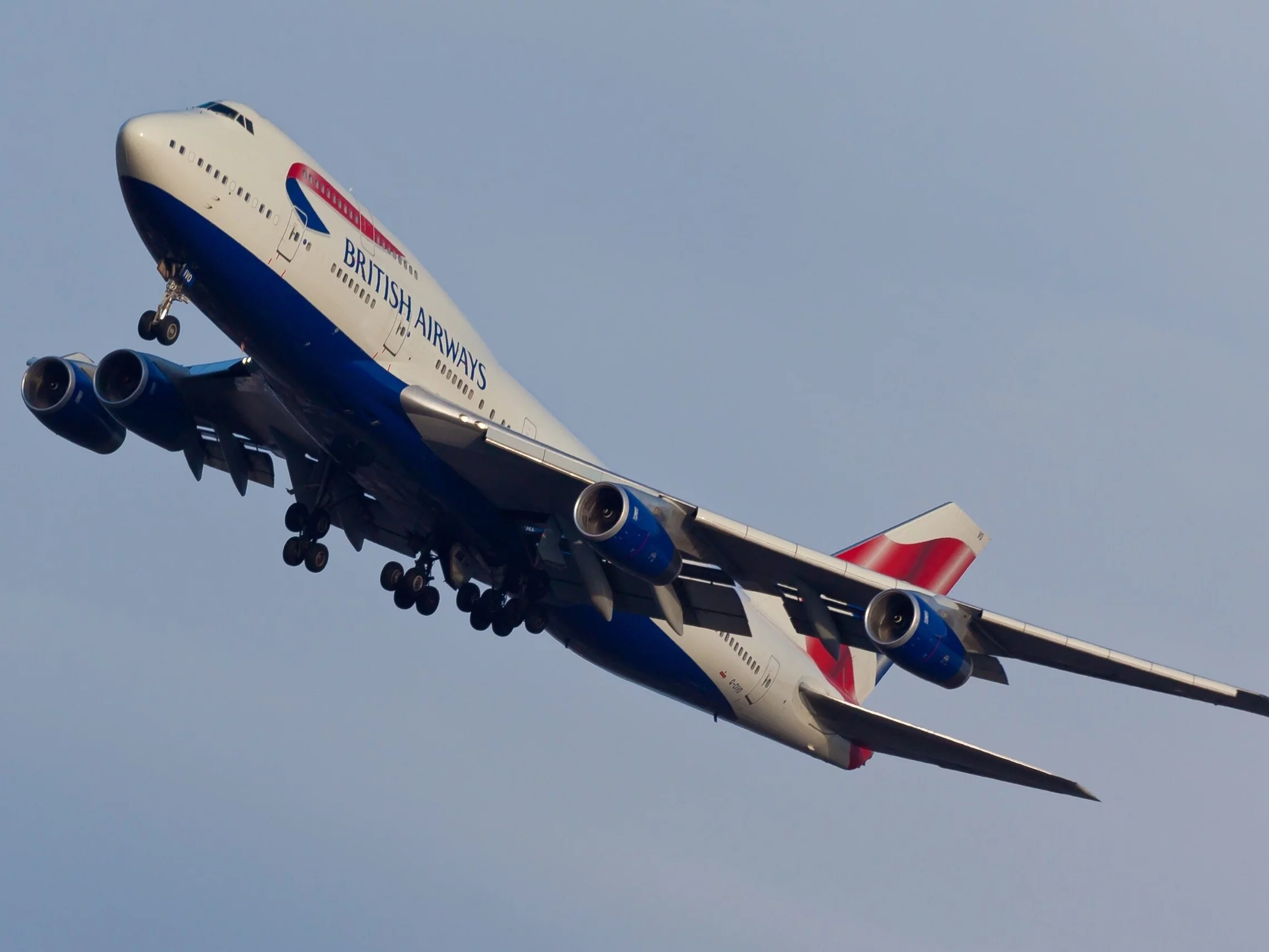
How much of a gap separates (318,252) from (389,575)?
28.1 ft

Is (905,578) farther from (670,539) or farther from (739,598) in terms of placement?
(670,539)

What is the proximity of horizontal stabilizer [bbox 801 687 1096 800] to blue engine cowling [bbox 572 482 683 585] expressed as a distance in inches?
350

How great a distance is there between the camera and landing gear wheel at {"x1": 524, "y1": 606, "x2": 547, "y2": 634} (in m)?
35.2

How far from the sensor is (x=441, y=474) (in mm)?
31531

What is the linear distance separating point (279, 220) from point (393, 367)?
3452mm

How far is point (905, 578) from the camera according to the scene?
42.1m

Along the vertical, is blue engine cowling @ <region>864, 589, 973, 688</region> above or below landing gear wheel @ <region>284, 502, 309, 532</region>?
above

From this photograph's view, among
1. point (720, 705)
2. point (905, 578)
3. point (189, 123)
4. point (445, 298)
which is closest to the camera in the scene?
point (189, 123)

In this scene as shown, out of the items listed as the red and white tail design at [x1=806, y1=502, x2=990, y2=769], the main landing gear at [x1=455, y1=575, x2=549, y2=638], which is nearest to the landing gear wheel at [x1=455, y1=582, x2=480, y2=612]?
the main landing gear at [x1=455, y1=575, x2=549, y2=638]

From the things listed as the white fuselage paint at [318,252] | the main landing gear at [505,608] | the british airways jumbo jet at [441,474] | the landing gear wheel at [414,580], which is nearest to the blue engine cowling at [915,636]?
the british airways jumbo jet at [441,474]

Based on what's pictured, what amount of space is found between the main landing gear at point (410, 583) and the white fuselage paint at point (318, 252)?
155 inches

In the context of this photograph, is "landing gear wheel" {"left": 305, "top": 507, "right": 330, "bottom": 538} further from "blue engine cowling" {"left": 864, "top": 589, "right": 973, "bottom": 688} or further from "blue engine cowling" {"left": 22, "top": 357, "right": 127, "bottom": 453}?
"blue engine cowling" {"left": 864, "top": 589, "right": 973, "bottom": 688}

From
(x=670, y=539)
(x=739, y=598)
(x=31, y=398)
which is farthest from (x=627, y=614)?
(x=31, y=398)

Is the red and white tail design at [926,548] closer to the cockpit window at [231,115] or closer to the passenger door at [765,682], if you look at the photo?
the passenger door at [765,682]
